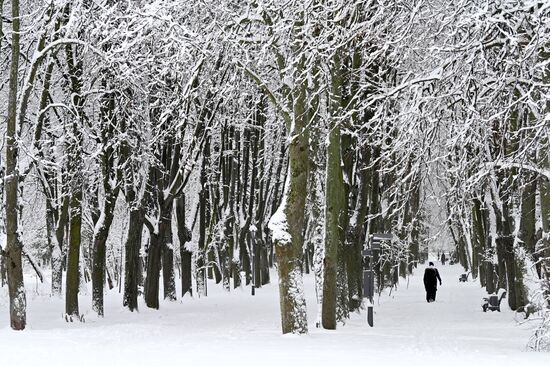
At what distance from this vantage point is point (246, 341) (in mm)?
11945

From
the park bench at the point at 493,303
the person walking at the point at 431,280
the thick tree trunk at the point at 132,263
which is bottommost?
the park bench at the point at 493,303

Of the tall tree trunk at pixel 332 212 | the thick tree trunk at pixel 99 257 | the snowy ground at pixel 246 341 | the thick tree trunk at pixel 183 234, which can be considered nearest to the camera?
the snowy ground at pixel 246 341

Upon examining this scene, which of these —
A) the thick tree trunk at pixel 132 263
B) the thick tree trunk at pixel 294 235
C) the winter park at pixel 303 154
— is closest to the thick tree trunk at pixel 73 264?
the winter park at pixel 303 154

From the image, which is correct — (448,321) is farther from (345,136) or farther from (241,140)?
(241,140)

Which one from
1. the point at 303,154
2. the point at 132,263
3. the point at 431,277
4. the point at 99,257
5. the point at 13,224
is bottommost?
the point at 431,277

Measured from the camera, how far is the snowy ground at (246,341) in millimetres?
9820

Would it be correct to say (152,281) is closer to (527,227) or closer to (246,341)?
(246,341)

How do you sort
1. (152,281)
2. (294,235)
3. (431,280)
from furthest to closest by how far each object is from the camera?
(431,280) < (152,281) < (294,235)

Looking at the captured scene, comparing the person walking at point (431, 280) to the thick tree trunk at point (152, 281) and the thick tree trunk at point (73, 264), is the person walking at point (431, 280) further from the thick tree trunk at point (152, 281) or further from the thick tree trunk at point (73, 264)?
the thick tree trunk at point (73, 264)

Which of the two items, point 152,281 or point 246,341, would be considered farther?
point 152,281

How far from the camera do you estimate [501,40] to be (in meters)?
10.5

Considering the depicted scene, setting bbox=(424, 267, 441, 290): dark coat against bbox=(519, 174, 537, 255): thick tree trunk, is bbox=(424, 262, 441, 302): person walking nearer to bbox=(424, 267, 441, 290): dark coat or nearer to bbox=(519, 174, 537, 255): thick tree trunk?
bbox=(424, 267, 441, 290): dark coat

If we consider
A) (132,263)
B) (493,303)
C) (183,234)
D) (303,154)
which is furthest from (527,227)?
(183,234)

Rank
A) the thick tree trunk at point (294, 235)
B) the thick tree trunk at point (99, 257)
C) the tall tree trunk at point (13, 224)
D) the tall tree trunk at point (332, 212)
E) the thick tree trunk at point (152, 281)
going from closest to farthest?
the thick tree trunk at point (294, 235) → the tall tree trunk at point (13, 224) → the tall tree trunk at point (332, 212) → the thick tree trunk at point (99, 257) → the thick tree trunk at point (152, 281)
